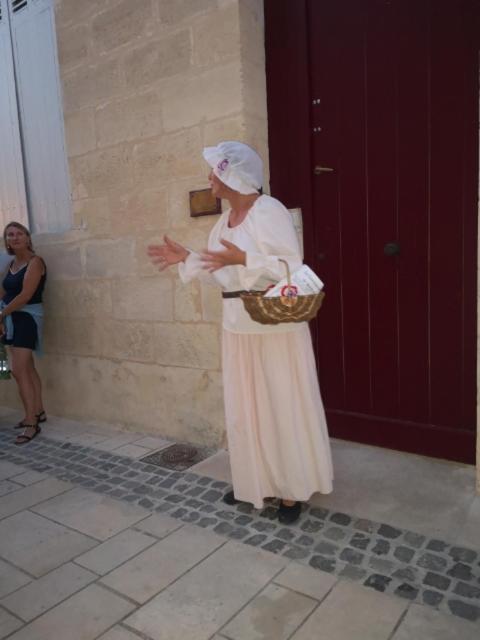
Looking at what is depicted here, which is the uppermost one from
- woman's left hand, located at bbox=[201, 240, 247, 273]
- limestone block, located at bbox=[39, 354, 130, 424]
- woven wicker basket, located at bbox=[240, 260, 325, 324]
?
woman's left hand, located at bbox=[201, 240, 247, 273]

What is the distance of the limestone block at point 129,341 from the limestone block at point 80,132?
1.32 m

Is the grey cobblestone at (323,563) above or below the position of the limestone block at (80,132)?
below

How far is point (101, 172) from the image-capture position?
3883 mm

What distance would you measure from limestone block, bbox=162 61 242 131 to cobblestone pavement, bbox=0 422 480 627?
2.17m

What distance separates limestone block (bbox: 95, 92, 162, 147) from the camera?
352 centimetres

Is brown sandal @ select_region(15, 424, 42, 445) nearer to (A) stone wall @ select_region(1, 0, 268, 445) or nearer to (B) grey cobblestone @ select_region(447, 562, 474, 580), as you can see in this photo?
(A) stone wall @ select_region(1, 0, 268, 445)

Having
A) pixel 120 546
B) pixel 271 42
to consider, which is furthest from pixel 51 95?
pixel 120 546

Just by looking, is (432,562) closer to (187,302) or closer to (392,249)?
→ (392,249)

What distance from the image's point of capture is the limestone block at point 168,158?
11.0ft

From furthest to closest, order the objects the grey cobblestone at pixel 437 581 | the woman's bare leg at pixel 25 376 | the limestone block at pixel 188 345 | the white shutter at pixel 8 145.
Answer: the white shutter at pixel 8 145 → the woman's bare leg at pixel 25 376 → the limestone block at pixel 188 345 → the grey cobblestone at pixel 437 581

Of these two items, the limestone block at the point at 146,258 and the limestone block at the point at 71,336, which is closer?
the limestone block at the point at 146,258

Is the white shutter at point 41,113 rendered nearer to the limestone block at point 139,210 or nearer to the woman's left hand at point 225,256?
the limestone block at point 139,210

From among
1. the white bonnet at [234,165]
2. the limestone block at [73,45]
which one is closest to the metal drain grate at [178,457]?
the white bonnet at [234,165]

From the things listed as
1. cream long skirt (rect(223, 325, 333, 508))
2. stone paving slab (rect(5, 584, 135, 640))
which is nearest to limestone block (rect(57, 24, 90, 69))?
cream long skirt (rect(223, 325, 333, 508))
